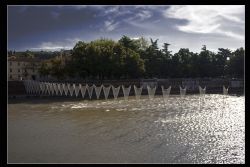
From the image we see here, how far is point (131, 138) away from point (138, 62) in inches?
1489

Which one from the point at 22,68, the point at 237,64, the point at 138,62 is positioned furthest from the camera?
the point at 22,68

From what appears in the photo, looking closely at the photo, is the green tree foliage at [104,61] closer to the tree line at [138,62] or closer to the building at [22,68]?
the tree line at [138,62]

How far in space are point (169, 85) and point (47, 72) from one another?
901 inches

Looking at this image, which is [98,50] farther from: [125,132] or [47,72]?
[125,132]

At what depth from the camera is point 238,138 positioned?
18.1 metres

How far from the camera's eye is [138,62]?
2222 inches

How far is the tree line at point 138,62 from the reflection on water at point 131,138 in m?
25.0

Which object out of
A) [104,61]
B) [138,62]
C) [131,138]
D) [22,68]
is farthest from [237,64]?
[22,68]

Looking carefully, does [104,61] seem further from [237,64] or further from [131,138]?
[131,138]

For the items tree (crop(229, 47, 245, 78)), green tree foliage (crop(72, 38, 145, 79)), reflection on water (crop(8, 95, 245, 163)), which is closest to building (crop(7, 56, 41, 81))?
green tree foliage (crop(72, 38, 145, 79))

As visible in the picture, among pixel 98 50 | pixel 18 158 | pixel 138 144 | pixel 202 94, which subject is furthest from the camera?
pixel 98 50

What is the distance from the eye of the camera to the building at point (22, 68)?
84.8 metres

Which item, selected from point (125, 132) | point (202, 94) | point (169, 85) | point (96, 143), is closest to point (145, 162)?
point (96, 143)

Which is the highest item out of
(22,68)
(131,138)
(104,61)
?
(104,61)
